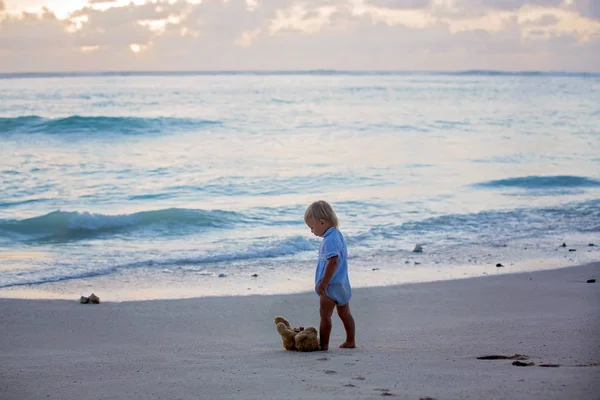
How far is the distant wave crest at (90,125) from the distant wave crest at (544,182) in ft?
60.7

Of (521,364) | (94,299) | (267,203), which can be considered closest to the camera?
(521,364)

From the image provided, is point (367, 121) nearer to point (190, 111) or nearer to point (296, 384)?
point (190, 111)

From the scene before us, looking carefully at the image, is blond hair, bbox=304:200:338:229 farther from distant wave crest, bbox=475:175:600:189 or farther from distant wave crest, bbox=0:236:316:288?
distant wave crest, bbox=475:175:600:189

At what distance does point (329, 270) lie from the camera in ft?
15.7

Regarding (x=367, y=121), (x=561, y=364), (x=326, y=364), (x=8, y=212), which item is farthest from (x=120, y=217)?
(x=367, y=121)

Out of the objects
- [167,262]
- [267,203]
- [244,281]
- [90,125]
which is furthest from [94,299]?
[90,125]

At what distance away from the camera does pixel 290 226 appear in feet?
39.8

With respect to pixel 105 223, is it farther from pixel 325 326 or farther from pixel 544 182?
pixel 544 182

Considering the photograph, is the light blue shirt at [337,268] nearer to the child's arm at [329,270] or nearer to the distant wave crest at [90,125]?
the child's arm at [329,270]

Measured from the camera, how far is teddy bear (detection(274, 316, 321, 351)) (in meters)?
4.75

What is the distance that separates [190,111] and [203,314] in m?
36.6

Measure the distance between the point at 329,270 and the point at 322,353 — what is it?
60 cm

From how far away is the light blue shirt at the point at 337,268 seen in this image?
15.8 feet

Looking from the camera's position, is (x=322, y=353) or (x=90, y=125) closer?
(x=322, y=353)
